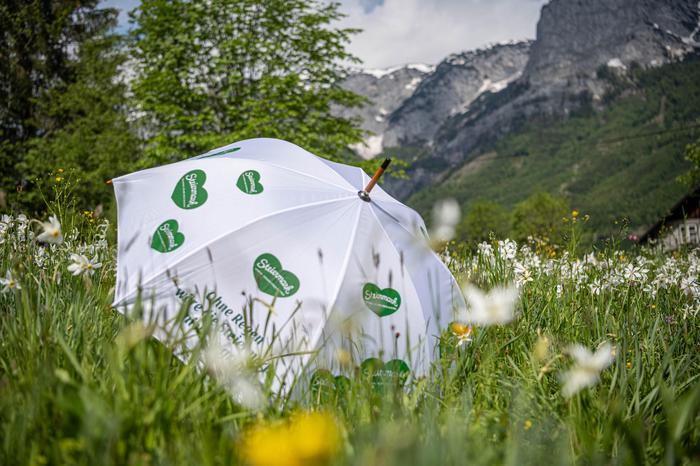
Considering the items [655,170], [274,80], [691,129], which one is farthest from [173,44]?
[691,129]

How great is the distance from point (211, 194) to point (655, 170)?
15834 centimetres

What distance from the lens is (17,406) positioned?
4.56 feet

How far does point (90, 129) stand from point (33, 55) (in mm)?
4919

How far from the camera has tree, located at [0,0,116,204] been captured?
21109mm

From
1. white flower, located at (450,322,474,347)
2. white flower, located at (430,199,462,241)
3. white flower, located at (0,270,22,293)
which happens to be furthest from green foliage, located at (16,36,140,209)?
white flower, located at (430,199,462,241)

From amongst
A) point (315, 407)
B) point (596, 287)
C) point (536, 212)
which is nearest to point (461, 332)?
point (315, 407)

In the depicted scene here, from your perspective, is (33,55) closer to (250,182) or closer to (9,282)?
(250,182)

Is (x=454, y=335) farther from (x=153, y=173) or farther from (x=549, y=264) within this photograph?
(x=549, y=264)

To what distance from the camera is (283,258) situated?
2.31 metres

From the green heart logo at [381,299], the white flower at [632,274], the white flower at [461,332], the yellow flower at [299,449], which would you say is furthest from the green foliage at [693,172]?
the yellow flower at [299,449]

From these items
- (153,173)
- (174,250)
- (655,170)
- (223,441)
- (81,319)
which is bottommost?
(223,441)

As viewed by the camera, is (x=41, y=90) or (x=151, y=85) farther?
(x=41, y=90)

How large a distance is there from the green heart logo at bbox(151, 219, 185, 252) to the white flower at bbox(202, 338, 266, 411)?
738 millimetres

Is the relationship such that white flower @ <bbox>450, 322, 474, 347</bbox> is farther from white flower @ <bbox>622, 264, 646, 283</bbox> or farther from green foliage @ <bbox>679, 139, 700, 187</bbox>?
green foliage @ <bbox>679, 139, 700, 187</bbox>
